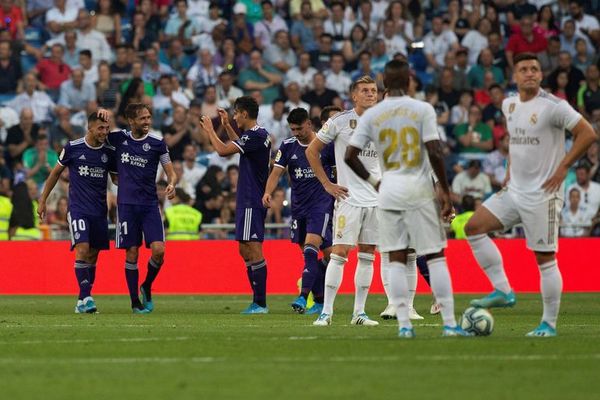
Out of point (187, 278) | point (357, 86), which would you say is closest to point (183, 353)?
point (357, 86)

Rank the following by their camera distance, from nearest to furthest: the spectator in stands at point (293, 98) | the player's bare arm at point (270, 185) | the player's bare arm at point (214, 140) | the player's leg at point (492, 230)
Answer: the player's leg at point (492, 230), the player's bare arm at point (214, 140), the player's bare arm at point (270, 185), the spectator in stands at point (293, 98)

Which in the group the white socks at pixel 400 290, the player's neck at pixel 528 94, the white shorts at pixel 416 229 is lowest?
the white socks at pixel 400 290

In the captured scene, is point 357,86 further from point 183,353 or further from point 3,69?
point 3,69

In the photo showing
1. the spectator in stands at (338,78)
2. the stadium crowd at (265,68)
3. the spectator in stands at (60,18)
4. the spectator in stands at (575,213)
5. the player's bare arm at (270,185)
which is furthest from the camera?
the spectator in stands at (60,18)

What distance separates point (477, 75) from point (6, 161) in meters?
10.1

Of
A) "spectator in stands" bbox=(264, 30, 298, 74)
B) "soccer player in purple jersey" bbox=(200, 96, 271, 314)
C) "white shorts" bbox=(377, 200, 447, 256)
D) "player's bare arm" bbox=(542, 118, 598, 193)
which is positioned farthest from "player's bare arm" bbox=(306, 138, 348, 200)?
"spectator in stands" bbox=(264, 30, 298, 74)

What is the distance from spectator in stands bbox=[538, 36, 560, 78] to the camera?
2886 centimetres

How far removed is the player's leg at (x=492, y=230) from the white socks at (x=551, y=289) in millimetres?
408

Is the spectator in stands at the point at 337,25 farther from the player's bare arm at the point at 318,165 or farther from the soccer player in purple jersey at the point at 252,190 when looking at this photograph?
the player's bare arm at the point at 318,165

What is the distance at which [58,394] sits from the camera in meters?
7.78

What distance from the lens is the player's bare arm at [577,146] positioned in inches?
434

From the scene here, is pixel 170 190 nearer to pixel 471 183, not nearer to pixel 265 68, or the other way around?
pixel 471 183

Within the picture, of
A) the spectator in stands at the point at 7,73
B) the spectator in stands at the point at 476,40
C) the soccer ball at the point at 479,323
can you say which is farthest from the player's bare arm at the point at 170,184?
the spectator in stands at the point at 476,40

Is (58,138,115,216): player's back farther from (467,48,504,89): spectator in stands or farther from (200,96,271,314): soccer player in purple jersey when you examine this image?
(467,48,504,89): spectator in stands
